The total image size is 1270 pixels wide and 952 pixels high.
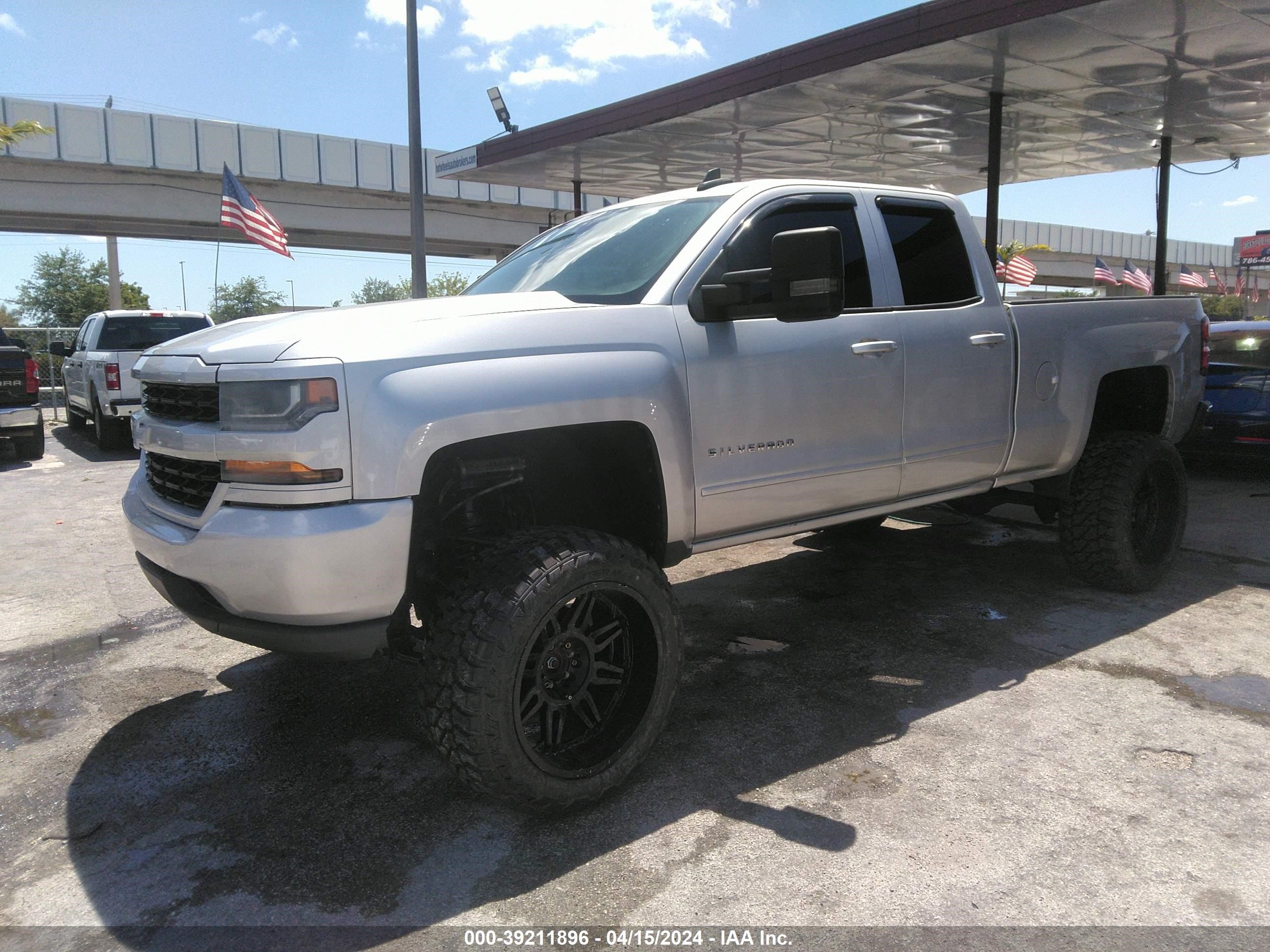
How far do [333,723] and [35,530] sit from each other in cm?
529

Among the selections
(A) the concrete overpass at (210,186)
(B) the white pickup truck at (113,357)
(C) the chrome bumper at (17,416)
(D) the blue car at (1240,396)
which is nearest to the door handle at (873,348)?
(D) the blue car at (1240,396)

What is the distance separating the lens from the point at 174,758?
3480 millimetres

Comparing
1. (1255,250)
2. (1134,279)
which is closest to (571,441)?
(1134,279)

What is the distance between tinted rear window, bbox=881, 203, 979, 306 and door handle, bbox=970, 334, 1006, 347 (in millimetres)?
216

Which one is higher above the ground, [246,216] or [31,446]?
[246,216]

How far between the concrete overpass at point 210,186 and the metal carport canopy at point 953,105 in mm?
10714

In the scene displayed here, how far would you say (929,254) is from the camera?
4461 millimetres

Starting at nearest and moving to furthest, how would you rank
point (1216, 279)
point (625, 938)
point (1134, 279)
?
point (625, 938), point (1134, 279), point (1216, 279)

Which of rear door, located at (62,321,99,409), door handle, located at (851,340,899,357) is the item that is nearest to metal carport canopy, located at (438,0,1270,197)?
door handle, located at (851,340,899,357)

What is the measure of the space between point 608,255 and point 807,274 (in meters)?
0.98

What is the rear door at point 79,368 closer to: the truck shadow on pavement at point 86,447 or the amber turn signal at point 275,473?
the truck shadow on pavement at point 86,447

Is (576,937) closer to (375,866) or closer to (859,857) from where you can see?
(375,866)

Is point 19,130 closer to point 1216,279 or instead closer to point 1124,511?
point 1124,511

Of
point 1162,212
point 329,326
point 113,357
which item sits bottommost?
point 329,326
